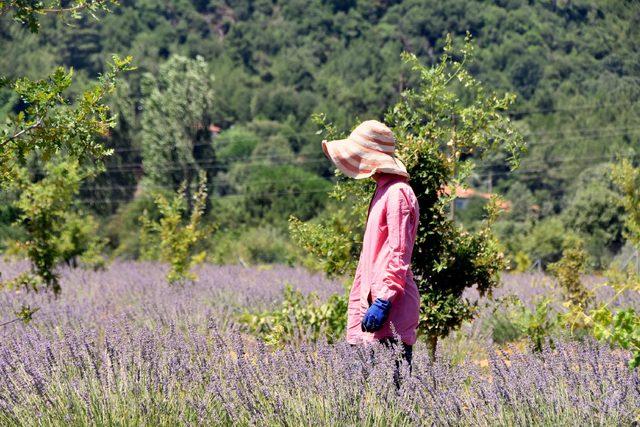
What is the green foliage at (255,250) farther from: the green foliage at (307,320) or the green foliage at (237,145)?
the green foliage at (237,145)

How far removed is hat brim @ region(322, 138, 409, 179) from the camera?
5.08 metres

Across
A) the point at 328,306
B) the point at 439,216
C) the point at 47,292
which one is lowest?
the point at 47,292

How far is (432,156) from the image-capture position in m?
6.34

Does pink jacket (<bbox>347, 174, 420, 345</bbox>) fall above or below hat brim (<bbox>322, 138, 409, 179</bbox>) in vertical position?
below

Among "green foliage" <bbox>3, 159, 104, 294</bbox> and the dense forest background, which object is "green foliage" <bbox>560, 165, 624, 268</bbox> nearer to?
the dense forest background

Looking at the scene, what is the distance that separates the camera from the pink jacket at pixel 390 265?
4.82 meters

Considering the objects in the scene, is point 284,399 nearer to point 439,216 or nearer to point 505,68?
point 439,216

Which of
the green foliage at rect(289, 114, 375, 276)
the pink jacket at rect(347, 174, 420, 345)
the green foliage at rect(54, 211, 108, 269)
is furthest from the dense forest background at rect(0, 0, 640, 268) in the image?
the green foliage at rect(289, 114, 375, 276)

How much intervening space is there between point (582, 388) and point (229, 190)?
55.2 meters

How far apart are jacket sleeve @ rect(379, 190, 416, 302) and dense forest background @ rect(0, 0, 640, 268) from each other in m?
2.06

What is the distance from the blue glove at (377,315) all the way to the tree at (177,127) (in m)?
46.6

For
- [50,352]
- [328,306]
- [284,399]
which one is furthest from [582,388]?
[328,306]

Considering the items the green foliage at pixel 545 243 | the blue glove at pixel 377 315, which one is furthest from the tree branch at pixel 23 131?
the green foliage at pixel 545 243

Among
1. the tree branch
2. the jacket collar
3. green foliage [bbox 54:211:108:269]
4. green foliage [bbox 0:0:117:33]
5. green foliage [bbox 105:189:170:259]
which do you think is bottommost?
green foliage [bbox 105:189:170:259]
